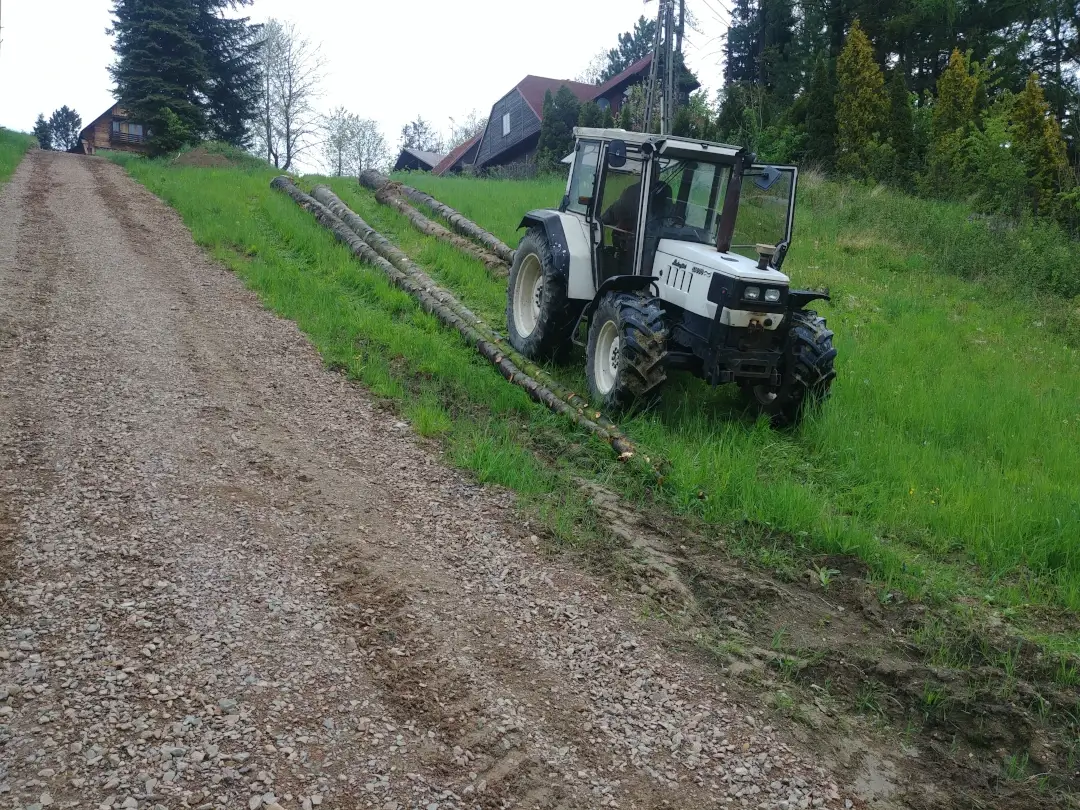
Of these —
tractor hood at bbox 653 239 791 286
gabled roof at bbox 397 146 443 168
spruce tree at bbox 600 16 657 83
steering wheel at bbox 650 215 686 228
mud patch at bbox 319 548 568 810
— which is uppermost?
spruce tree at bbox 600 16 657 83

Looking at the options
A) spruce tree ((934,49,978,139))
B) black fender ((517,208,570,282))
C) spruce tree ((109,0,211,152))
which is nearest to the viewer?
black fender ((517,208,570,282))

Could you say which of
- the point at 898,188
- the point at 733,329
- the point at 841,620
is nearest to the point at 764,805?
the point at 841,620

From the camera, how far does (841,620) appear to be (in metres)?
4.87

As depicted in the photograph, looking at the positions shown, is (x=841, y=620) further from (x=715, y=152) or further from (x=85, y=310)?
(x=85, y=310)

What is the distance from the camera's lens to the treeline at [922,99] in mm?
18422

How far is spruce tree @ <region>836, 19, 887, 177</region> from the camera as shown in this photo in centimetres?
2219

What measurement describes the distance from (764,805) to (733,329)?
13.9 ft

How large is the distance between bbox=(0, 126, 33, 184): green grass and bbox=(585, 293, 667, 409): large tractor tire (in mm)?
15067

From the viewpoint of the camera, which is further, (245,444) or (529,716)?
(245,444)

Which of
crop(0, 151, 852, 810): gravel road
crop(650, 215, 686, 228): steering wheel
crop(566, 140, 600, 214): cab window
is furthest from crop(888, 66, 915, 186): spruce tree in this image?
crop(0, 151, 852, 810): gravel road

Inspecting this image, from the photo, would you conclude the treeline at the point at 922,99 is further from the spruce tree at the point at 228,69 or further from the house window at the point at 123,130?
the house window at the point at 123,130

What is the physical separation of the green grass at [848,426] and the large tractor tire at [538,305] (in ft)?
1.37

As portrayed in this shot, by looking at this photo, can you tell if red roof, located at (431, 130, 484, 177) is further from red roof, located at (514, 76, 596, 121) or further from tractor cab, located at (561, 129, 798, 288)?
tractor cab, located at (561, 129, 798, 288)

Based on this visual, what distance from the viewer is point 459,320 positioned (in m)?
9.88
